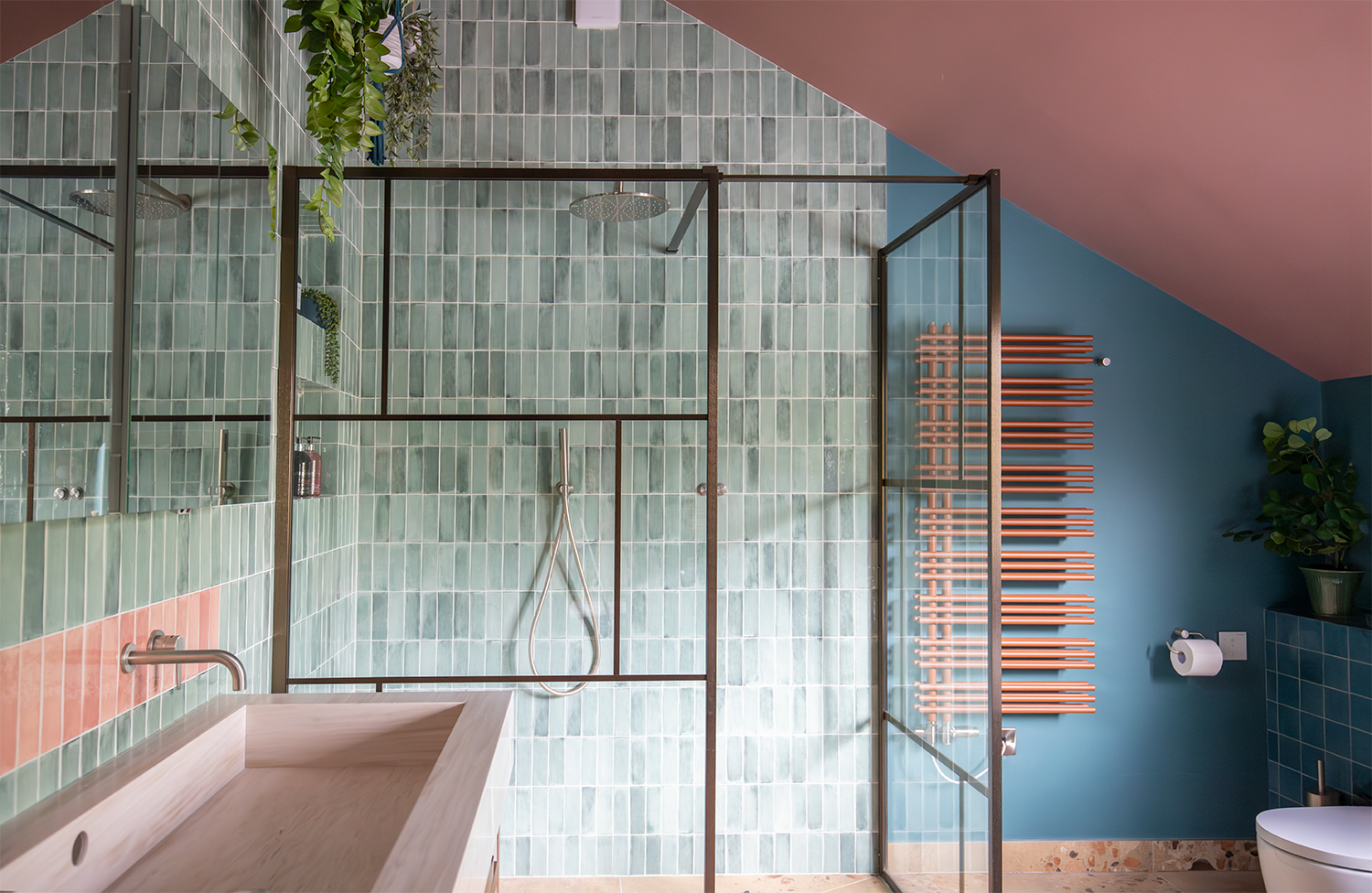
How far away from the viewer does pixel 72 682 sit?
1143 mm

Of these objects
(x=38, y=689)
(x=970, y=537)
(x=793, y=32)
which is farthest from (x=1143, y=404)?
(x=38, y=689)

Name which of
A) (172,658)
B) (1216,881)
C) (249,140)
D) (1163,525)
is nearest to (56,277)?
(172,658)

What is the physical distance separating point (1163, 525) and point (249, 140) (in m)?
3.10

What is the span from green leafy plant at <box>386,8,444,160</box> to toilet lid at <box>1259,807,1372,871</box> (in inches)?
125

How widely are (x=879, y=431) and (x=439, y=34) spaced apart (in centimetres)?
210

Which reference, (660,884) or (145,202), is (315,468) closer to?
(145,202)

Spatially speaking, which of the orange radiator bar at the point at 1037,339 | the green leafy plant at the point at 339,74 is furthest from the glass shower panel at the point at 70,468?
the orange radiator bar at the point at 1037,339

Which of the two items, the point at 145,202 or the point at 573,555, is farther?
the point at 573,555

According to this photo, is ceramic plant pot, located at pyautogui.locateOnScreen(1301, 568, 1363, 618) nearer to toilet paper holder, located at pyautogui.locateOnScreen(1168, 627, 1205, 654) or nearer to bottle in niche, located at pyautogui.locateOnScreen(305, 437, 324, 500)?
toilet paper holder, located at pyautogui.locateOnScreen(1168, 627, 1205, 654)

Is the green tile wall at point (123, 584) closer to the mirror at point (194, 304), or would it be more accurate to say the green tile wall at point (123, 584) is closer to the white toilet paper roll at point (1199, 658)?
the mirror at point (194, 304)

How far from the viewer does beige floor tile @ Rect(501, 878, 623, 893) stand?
2.49 meters

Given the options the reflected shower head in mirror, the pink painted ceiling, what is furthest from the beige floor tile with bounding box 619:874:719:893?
the pink painted ceiling

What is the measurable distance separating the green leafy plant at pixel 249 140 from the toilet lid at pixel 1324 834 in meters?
3.07

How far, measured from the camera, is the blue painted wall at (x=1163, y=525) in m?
2.83
